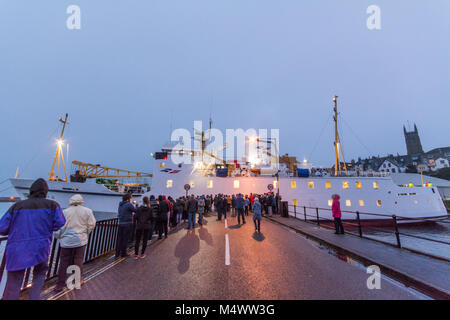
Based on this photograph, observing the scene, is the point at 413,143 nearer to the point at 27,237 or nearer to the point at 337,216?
the point at 337,216

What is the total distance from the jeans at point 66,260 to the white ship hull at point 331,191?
19842mm

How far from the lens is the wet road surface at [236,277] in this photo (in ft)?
11.2

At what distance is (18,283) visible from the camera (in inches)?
113

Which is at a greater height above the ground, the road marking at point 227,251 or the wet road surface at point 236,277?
the wet road surface at point 236,277

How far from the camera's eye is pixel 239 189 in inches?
960

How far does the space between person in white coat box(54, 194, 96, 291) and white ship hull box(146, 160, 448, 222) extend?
1987 cm

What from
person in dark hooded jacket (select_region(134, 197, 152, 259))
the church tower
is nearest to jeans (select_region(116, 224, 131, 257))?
person in dark hooded jacket (select_region(134, 197, 152, 259))

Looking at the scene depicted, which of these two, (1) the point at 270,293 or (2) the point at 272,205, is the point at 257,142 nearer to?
(2) the point at 272,205

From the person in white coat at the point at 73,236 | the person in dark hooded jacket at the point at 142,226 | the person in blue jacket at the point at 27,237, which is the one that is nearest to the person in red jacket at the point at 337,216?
the person in dark hooded jacket at the point at 142,226

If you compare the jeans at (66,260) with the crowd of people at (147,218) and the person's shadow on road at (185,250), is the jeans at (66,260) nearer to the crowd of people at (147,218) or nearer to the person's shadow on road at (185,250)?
the crowd of people at (147,218)

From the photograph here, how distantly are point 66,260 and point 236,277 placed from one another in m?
3.81

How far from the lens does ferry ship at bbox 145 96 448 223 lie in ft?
70.6

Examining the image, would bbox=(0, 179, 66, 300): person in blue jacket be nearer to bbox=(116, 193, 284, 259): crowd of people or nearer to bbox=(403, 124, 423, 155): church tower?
bbox=(116, 193, 284, 259): crowd of people
